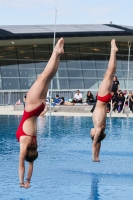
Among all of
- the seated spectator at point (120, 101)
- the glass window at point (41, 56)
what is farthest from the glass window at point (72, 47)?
the seated spectator at point (120, 101)

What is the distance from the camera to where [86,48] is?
143 feet

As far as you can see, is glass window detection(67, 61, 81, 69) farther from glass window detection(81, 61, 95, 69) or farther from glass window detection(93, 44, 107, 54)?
glass window detection(93, 44, 107, 54)

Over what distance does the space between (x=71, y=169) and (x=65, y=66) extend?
3141cm

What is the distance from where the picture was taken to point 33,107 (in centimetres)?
777

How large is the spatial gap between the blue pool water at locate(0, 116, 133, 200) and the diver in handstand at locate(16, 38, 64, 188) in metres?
0.87

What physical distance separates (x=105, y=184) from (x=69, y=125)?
489 inches

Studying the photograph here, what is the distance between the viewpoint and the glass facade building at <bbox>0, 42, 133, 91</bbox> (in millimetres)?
41125

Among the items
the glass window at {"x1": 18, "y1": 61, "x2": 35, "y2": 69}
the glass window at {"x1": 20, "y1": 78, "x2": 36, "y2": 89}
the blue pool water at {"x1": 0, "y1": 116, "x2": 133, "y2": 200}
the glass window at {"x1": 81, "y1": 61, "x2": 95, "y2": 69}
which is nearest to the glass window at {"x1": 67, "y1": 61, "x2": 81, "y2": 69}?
the glass window at {"x1": 81, "y1": 61, "x2": 95, "y2": 69}

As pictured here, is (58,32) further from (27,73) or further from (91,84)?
(91,84)

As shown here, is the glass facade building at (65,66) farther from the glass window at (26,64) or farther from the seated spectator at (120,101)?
the seated spectator at (120,101)

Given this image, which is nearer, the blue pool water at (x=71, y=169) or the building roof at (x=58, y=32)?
the blue pool water at (x=71, y=169)

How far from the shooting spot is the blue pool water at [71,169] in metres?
8.82

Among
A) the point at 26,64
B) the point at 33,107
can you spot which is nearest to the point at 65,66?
the point at 26,64

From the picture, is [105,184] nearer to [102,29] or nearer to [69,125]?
[69,125]
